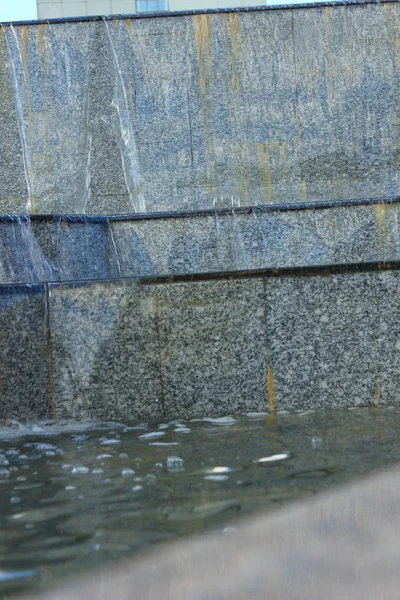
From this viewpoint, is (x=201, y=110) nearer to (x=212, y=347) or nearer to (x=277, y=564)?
(x=212, y=347)

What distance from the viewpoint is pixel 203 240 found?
27.0 ft

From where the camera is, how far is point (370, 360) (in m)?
4.91

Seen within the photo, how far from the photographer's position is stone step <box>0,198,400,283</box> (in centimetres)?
782

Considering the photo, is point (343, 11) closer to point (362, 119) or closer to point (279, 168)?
point (362, 119)

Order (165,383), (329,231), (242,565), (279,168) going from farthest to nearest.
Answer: (279,168), (329,231), (165,383), (242,565)

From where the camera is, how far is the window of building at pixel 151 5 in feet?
110

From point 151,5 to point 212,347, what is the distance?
31.3m

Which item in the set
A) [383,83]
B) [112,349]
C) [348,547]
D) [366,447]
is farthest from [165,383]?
[383,83]

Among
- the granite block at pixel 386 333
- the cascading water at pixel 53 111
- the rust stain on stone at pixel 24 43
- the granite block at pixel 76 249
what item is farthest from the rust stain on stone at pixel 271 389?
the rust stain on stone at pixel 24 43

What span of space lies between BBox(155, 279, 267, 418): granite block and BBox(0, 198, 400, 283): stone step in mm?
2955

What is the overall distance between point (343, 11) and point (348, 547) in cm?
940

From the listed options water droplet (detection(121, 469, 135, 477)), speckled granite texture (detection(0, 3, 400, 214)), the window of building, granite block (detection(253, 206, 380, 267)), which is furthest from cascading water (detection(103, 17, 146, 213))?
the window of building

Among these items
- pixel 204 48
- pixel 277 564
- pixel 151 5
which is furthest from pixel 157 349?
pixel 151 5

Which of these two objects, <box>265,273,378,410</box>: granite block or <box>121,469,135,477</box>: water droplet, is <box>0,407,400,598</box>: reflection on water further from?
<box>265,273,378,410</box>: granite block
